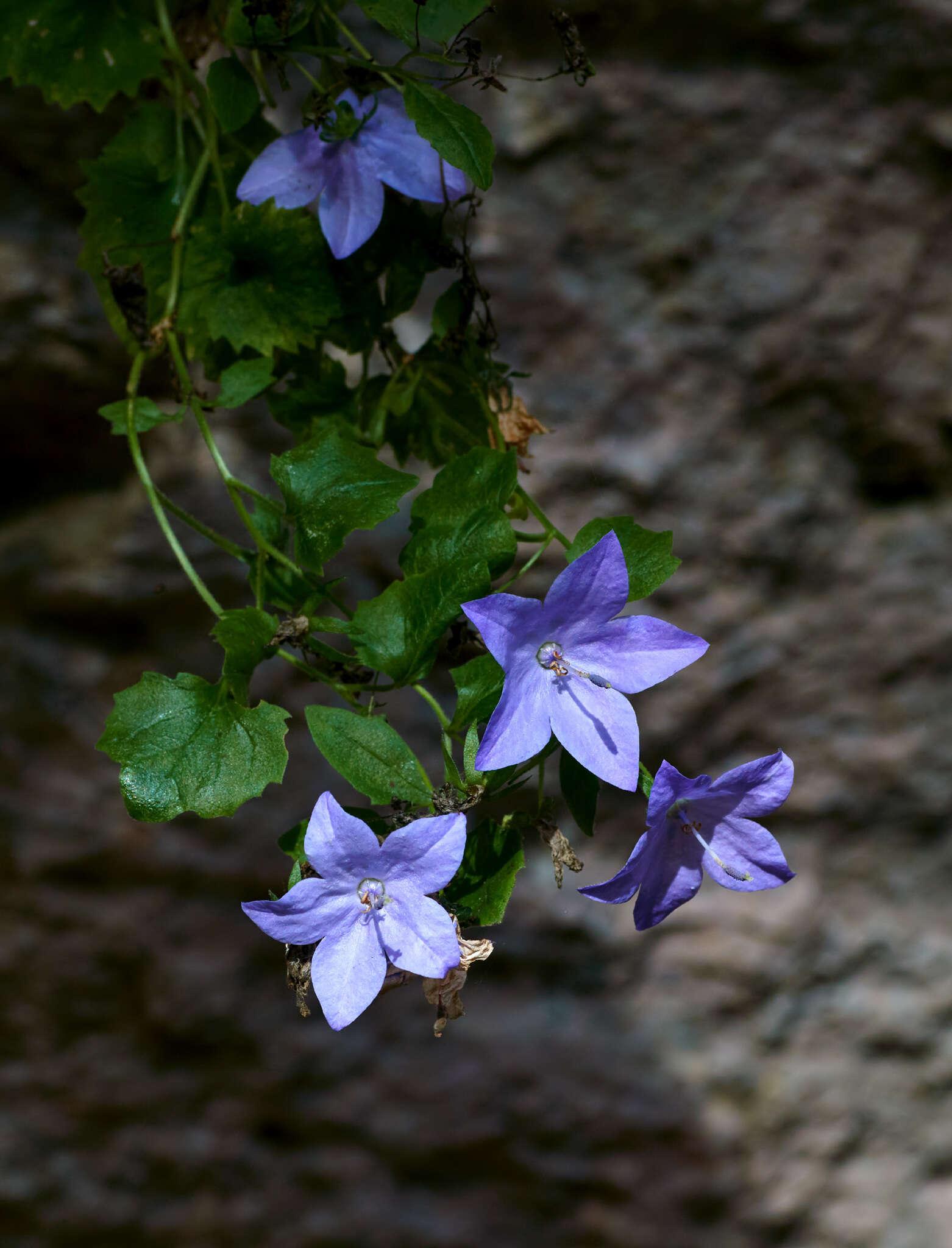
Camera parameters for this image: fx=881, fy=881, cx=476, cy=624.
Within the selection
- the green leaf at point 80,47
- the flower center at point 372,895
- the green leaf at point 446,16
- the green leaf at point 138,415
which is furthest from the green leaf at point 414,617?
the green leaf at point 80,47

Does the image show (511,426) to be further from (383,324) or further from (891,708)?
(891,708)

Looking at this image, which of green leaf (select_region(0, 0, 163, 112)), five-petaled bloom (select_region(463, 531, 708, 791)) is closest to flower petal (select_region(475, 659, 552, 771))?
five-petaled bloom (select_region(463, 531, 708, 791))

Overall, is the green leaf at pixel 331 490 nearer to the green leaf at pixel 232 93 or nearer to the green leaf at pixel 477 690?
the green leaf at pixel 477 690

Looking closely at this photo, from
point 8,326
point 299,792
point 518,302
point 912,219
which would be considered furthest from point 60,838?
point 912,219

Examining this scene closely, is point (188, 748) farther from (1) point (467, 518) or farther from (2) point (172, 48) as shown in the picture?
(2) point (172, 48)

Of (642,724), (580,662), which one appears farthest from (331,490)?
(642,724)

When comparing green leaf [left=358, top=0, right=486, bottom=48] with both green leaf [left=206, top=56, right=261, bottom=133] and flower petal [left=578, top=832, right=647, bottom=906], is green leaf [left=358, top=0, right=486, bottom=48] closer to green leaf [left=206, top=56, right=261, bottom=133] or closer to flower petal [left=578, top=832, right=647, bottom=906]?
green leaf [left=206, top=56, right=261, bottom=133]
